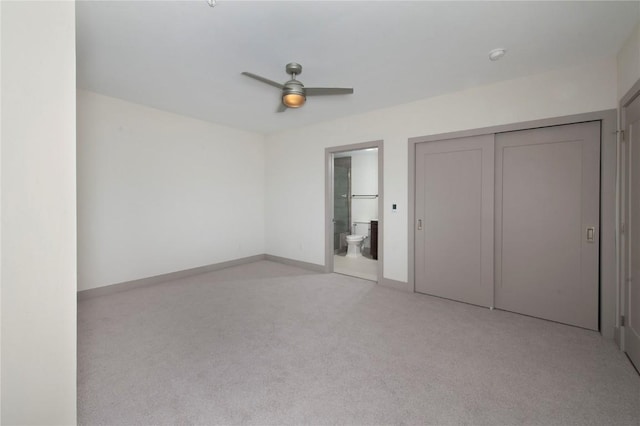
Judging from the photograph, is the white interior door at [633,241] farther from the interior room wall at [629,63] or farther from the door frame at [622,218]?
the interior room wall at [629,63]

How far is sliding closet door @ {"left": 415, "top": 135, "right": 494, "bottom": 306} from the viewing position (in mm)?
3279

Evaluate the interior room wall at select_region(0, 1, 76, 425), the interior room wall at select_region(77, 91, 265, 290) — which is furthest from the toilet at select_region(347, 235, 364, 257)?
the interior room wall at select_region(0, 1, 76, 425)

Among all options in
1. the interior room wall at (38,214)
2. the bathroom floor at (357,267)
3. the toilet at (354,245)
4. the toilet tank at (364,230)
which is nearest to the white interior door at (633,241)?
the bathroom floor at (357,267)

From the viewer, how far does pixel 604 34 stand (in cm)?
221

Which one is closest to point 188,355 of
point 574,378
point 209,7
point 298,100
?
point 298,100

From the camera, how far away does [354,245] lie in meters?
6.15

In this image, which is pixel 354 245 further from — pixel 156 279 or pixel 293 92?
pixel 293 92

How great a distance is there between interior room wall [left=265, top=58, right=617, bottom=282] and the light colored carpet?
1.44 metres

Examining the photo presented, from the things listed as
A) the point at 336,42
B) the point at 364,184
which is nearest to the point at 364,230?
the point at 364,184

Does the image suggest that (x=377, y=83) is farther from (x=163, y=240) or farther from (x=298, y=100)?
(x=163, y=240)

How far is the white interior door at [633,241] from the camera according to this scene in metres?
2.13

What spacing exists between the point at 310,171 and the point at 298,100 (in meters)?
2.39

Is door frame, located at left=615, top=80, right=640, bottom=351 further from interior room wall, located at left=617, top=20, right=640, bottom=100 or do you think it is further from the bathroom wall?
the bathroom wall

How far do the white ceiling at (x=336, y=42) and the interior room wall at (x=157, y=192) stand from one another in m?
0.66
